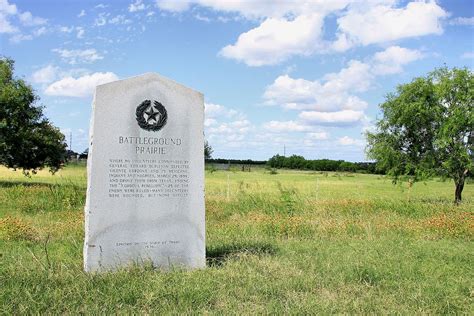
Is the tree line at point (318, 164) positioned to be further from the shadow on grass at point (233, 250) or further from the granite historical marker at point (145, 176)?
the granite historical marker at point (145, 176)

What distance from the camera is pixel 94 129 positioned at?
290 inches

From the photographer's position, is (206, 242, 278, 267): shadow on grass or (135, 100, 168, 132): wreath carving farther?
(206, 242, 278, 267): shadow on grass

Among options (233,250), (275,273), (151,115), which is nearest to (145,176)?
(151,115)

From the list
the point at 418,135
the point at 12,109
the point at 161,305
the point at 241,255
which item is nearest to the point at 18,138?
the point at 12,109

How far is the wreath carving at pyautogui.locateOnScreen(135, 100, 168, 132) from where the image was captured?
25.2 feet

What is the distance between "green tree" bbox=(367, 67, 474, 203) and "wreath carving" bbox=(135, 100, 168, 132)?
70.4 feet

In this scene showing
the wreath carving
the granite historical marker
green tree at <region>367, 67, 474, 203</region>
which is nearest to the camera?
the granite historical marker

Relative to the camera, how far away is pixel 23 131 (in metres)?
29.4

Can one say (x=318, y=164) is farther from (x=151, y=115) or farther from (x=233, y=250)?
(x=151, y=115)

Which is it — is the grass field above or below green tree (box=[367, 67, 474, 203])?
below

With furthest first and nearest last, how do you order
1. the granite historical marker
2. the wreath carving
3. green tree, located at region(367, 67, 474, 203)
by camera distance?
green tree, located at region(367, 67, 474, 203) → the wreath carving → the granite historical marker

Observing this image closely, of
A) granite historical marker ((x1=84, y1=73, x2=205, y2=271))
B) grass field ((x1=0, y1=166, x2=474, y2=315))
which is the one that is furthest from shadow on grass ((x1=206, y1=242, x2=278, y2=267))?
granite historical marker ((x1=84, y1=73, x2=205, y2=271))

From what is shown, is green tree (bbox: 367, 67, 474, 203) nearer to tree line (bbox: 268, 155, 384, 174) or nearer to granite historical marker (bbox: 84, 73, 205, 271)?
granite historical marker (bbox: 84, 73, 205, 271)

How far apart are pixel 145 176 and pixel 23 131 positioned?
2431cm
